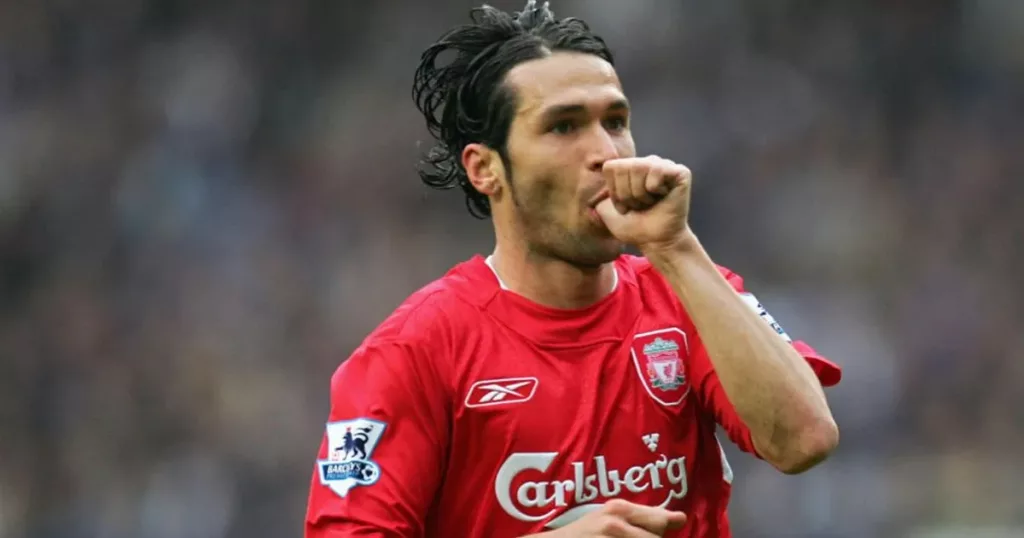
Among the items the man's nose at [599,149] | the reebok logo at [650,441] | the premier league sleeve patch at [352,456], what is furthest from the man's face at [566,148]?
the premier league sleeve patch at [352,456]

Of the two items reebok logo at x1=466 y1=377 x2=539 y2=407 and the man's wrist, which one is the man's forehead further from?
reebok logo at x1=466 y1=377 x2=539 y2=407

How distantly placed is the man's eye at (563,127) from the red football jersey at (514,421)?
0.42 metres

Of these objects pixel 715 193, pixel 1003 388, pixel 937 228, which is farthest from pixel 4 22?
pixel 1003 388

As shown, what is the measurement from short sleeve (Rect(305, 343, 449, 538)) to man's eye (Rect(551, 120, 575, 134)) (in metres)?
0.61

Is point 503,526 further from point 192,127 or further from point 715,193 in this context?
point 192,127

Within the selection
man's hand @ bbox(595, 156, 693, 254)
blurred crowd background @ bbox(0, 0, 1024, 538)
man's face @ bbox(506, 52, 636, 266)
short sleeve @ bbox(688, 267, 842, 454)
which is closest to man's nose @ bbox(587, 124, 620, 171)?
man's face @ bbox(506, 52, 636, 266)

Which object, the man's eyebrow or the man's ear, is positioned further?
the man's ear

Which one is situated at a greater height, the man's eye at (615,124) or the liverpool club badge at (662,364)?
the man's eye at (615,124)

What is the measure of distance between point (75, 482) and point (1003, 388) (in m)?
4.99

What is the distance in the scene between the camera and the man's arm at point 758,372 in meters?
Result: 2.75

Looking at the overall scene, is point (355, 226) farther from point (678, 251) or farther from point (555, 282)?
point (678, 251)

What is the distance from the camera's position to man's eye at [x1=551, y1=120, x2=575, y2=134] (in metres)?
3.05

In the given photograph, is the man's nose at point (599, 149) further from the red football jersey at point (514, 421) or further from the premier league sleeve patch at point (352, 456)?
the premier league sleeve patch at point (352, 456)

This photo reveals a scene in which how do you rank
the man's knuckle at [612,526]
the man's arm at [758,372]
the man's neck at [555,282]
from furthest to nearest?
the man's neck at [555,282]
the man's arm at [758,372]
the man's knuckle at [612,526]
